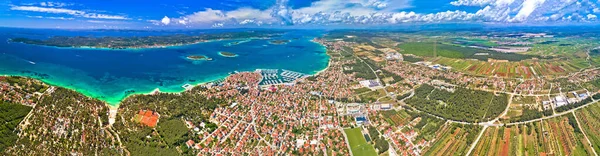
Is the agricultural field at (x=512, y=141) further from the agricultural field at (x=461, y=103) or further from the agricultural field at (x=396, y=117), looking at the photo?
the agricultural field at (x=396, y=117)

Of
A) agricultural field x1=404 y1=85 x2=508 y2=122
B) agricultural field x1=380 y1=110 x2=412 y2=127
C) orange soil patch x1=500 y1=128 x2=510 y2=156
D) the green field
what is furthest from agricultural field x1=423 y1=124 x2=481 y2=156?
the green field

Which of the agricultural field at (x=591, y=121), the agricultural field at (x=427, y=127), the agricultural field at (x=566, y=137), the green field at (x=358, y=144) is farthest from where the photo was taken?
the agricultural field at (x=591, y=121)

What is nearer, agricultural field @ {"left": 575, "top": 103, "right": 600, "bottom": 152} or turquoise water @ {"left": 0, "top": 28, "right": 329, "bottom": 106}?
agricultural field @ {"left": 575, "top": 103, "right": 600, "bottom": 152}

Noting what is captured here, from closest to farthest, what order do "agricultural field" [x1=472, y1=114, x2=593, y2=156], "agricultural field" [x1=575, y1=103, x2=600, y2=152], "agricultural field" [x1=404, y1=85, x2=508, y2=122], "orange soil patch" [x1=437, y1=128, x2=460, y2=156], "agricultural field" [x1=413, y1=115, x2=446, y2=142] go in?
"orange soil patch" [x1=437, y1=128, x2=460, y2=156] < "agricultural field" [x1=472, y1=114, x2=593, y2=156] < "agricultural field" [x1=413, y1=115, x2=446, y2=142] < "agricultural field" [x1=575, y1=103, x2=600, y2=152] < "agricultural field" [x1=404, y1=85, x2=508, y2=122]

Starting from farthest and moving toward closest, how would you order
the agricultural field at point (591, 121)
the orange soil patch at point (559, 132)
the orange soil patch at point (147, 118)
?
the agricultural field at point (591, 121)
the orange soil patch at point (147, 118)
the orange soil patch at point (559, 132)

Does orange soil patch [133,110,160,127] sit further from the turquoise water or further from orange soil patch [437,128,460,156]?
orange soil patch [437,128,460,156]

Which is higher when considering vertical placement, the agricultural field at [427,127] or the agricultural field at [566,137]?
the agricultural field at [427,127]

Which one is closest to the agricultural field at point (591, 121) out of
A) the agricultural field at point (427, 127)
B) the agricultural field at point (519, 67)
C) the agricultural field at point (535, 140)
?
the agricultural field at point (535, 140)

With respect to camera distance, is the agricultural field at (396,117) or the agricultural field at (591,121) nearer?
the agricultural field at (591,121)
